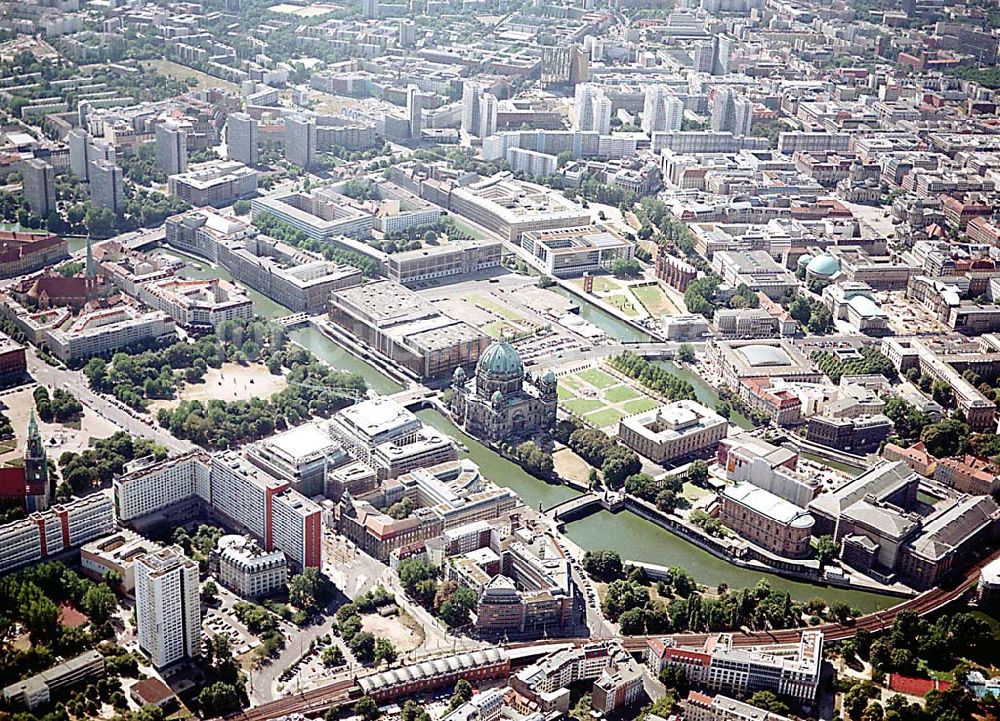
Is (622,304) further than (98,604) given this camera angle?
Yes

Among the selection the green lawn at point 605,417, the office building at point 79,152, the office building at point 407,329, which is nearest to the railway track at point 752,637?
the green lawn at point 605,417

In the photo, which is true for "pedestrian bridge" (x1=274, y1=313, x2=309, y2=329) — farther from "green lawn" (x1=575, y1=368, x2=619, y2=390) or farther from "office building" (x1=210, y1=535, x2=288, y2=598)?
"office building" (x1=210, y1=535, x2=288, y2=598)

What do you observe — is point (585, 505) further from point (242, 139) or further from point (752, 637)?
point (242, 139)

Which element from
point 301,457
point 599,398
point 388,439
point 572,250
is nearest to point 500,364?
point 599,398

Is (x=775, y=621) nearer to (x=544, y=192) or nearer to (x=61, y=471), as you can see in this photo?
(x=61, y=471)

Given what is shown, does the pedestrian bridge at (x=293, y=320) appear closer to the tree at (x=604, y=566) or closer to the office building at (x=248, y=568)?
the office building at (x=248, y=568)

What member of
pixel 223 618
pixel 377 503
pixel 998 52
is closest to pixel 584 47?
pixel 998 52

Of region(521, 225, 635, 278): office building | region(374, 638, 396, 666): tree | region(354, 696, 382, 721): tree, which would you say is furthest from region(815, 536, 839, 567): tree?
region(521, 225, 635, 278): office building
